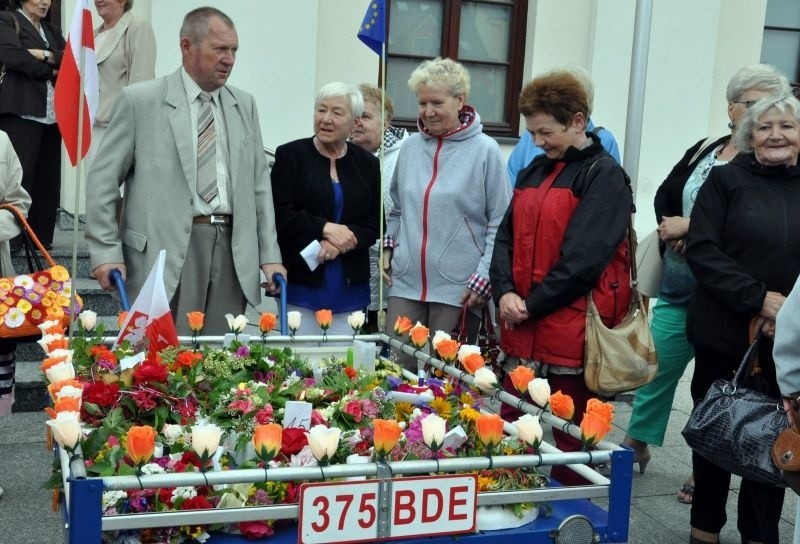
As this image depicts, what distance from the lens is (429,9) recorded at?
8891mm

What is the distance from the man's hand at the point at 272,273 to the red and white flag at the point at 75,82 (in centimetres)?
125

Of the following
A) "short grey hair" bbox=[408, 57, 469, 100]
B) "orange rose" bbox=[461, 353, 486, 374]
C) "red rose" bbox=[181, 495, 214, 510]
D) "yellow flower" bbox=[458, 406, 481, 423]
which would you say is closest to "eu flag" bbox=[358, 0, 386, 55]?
"short grey hair" bbox=[408, 57, 469, 100]

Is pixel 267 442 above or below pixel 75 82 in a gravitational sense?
below

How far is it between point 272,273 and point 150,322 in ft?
4.38

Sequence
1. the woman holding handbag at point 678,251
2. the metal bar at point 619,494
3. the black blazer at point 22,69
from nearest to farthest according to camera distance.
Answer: the metal bar at point 619,494, the woman holding handbag at point 678,251, the black blazer at point 22,69

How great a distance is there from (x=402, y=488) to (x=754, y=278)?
212cm

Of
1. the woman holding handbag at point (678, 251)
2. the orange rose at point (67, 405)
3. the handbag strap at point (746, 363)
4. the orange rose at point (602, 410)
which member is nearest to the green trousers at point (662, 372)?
the woman holding handbag at point (678, 251)

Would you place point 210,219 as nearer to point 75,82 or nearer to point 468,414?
point 75,82

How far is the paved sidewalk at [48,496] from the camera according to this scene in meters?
4.14

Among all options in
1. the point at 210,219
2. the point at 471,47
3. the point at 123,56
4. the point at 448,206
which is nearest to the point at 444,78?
the point at 448,206

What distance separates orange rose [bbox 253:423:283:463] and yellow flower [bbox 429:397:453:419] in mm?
726

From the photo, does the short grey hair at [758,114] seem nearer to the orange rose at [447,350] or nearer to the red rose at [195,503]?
the orange rose at [447,350]

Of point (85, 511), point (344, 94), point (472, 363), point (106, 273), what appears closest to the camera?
point (85, 511)

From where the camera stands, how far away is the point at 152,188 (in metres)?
4.36
